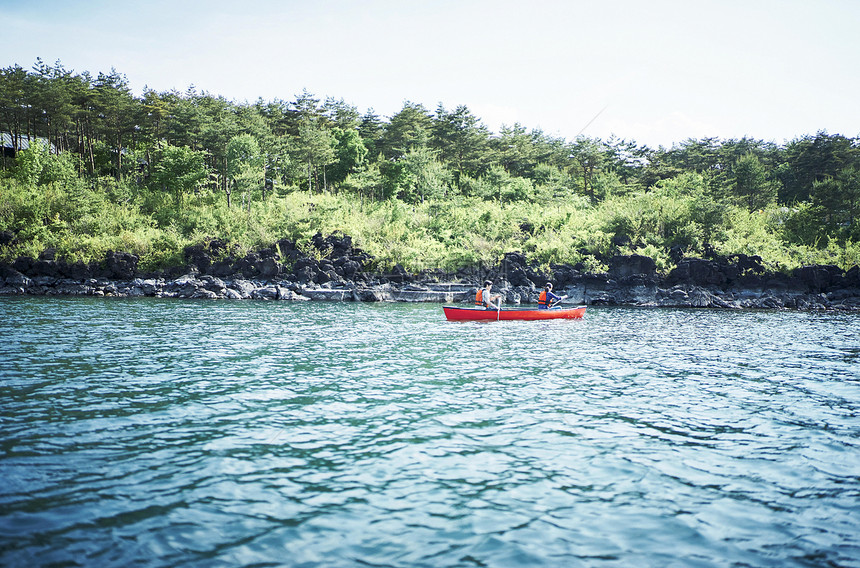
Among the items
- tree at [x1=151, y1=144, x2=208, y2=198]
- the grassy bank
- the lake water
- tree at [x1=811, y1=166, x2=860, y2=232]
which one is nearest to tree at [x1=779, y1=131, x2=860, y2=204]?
tree at [x1=811, y1=166, x2=860, y2=232]

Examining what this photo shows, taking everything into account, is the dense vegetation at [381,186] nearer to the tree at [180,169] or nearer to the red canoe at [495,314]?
the tree at [180,169]

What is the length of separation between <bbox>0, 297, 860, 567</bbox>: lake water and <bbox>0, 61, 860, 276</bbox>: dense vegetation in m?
33.9

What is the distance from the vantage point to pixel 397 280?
48844 mm

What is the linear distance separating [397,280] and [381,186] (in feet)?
77.6

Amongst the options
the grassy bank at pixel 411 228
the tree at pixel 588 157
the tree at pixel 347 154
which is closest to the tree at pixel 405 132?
the tree at pixel 347 154

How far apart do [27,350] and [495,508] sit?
1682 cm

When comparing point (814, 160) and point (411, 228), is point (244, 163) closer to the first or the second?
point (411, 228)

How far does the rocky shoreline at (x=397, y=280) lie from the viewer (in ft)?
141

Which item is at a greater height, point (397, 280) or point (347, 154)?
point (347, 154)

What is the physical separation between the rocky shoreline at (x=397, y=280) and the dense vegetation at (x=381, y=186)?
67.0 inches

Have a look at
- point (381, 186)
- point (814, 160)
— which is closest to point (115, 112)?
point (381, 186)

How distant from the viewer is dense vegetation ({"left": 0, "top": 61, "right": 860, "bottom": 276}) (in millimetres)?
49594

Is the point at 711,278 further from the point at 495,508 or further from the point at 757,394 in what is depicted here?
the point at 495,508

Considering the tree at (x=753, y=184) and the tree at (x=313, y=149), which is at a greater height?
the tree at (x=313, y=149)
